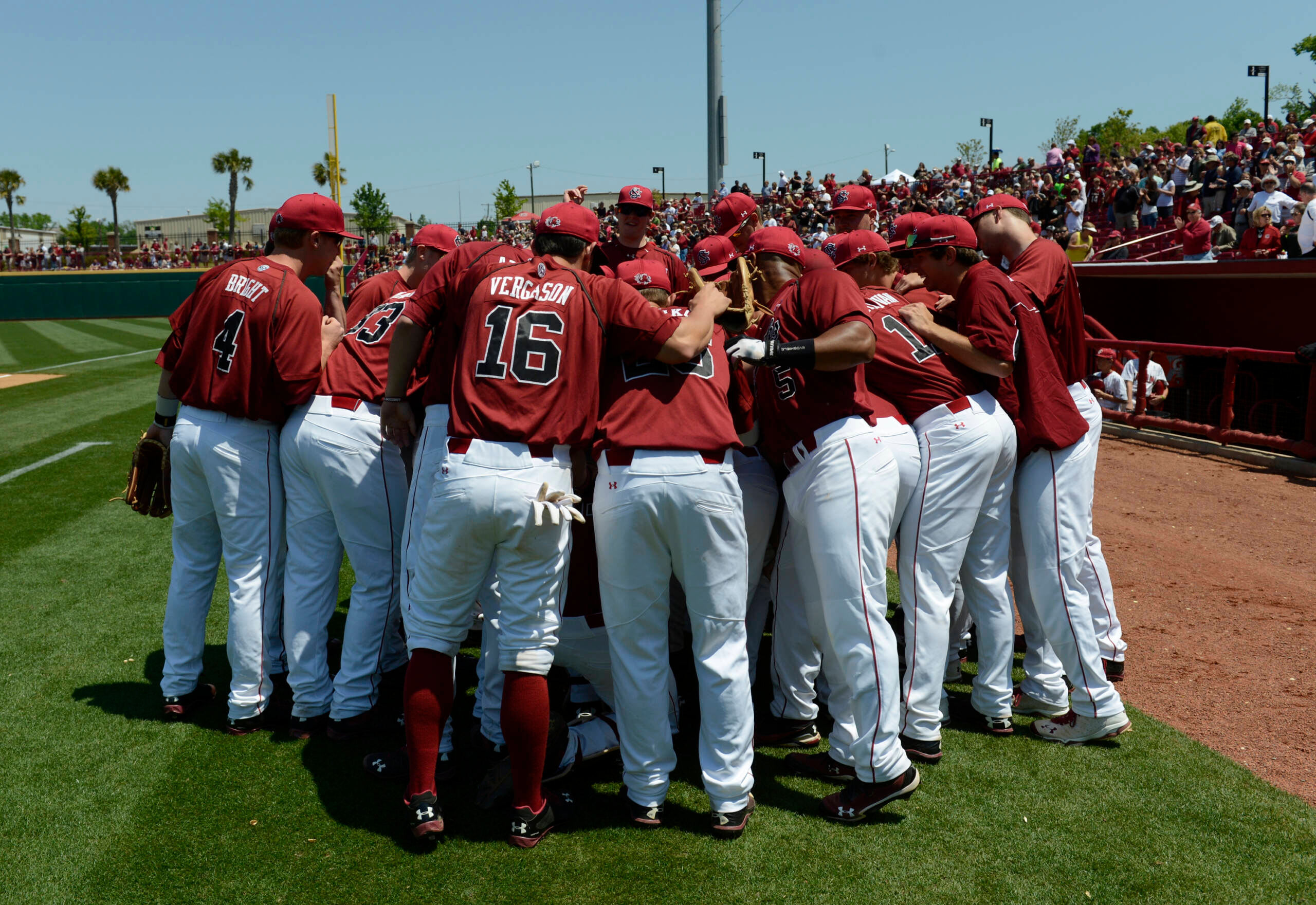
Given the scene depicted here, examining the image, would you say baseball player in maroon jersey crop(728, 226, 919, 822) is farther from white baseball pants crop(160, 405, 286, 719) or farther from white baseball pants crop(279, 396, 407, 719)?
white baseball pants crop(160, 405, 286, 719)

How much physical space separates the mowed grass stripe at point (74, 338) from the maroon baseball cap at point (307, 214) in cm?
2126

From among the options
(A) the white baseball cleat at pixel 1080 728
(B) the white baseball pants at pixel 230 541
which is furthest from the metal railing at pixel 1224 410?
(B) the white baseball pants at pixel 230 541

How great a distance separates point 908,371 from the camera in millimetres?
3850

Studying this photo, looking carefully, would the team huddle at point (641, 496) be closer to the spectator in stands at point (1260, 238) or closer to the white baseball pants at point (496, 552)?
the white baseball pants at point (496, 552)

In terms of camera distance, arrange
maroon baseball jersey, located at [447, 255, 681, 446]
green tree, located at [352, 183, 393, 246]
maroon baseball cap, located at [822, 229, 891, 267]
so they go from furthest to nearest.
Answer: green tree, located at [352, 183, 393, 246]
maroon baseball cap, located at [822, 229, 891, 267]
maroon baseball jersey, located at [447, 255, 681, 446]

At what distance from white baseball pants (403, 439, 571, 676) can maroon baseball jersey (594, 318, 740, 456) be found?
0.80 feet

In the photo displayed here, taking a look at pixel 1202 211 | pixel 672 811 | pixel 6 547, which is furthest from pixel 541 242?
pixel 1202 211

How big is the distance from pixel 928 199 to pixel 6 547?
23.9 meters

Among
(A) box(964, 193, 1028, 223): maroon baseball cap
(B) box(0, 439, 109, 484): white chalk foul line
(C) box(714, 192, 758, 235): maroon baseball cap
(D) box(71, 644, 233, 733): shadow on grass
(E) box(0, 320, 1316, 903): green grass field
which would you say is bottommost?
(E) box(0, 320, 1316, 903): green grass field

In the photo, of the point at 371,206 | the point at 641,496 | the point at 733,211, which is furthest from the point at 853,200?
the point at 371,206

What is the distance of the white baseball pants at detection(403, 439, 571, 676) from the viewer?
3.08m

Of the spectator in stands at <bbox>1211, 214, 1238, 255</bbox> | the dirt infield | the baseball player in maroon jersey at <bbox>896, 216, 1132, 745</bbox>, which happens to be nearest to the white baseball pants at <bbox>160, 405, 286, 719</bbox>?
the baseball player in maroon jersey at <bbox>896, 216, 1132, 745</bbox>

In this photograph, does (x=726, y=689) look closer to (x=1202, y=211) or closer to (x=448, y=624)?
(x=448, y=624)

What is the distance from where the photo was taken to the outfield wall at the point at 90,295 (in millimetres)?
34344
